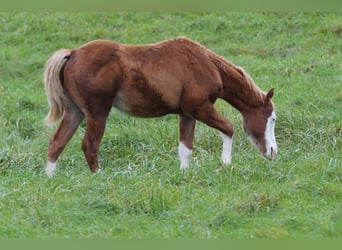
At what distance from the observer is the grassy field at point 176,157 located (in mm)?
3678

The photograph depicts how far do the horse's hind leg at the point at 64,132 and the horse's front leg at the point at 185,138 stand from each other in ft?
3.19

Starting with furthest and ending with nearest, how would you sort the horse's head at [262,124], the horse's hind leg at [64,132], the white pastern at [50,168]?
the horse's head at [262,124] < the horse's hind leg at [64,132] < the white pastern at [50,168]

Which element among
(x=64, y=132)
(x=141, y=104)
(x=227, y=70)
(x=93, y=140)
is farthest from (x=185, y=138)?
(x=64, y=132)

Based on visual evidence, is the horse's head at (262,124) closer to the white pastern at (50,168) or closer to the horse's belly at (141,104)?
the horse's belly at (141,104)

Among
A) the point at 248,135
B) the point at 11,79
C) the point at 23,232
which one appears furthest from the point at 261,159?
the point at 11,79

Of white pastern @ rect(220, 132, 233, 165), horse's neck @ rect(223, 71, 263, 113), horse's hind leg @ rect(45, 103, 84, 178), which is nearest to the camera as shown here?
white pastern @ rect(220, 132, 233, 165)

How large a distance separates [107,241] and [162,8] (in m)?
0.24

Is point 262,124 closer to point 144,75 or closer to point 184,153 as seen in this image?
point 184,153

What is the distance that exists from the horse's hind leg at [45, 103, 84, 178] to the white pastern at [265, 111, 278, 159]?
5.88 feet

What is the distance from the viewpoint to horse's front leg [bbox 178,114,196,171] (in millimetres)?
6266

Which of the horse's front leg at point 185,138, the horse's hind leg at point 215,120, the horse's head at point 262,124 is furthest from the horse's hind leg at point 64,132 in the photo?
the horse's head at point 262,124

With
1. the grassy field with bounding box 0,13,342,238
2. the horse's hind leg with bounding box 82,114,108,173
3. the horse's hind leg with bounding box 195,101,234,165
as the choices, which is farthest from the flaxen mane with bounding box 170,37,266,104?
the horse's hind leg with bounding box 82,114,108,173

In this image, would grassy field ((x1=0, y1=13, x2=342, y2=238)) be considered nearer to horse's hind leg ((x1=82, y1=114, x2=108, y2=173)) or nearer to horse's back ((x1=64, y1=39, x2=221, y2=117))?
horse's hind leg ((x1=82, y1=114, x2=108, y2=173))

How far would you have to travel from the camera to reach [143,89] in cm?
598
